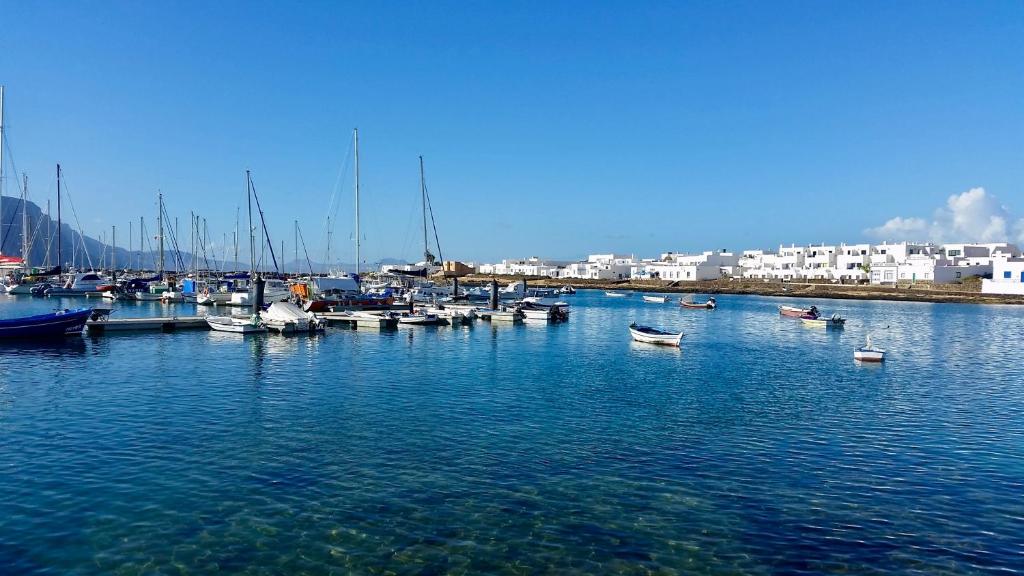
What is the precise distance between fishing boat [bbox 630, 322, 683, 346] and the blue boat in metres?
43.5

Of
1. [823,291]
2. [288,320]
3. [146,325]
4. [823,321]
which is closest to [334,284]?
[288,320]

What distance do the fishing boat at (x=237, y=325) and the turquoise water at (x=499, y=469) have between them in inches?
520

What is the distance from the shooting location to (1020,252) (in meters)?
178

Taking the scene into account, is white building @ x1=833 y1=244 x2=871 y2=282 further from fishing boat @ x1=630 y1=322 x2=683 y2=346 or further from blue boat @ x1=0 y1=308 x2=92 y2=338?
blue boat @ x1=0 y1=308 x2=92 y2=338

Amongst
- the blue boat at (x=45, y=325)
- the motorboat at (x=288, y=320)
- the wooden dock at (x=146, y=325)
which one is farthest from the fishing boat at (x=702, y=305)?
the blue boat at (x=45, y=325)

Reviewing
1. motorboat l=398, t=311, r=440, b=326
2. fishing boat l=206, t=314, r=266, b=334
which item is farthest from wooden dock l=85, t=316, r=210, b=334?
motorboat l=398, t=311, r=440, b=326

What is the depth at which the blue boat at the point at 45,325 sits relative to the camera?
142 feet

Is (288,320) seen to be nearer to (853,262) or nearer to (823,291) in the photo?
(823,291)

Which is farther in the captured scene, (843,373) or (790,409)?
(843,373)

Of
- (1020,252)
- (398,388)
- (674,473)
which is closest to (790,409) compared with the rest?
(674,473)

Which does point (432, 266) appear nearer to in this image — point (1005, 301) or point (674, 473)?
point (674, 473)

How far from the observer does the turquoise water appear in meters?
12.7

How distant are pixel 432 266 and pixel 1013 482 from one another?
9123 cm

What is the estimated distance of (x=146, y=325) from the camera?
52312 mm
